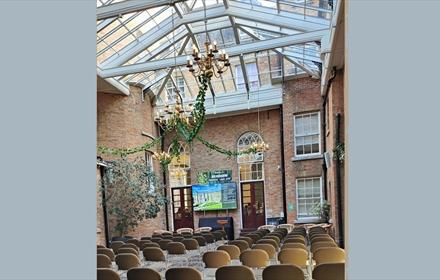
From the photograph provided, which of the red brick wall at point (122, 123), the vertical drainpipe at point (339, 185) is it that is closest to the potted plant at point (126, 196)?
the red brick wall at point (122, 123)

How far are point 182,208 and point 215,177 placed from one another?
7.52 ft

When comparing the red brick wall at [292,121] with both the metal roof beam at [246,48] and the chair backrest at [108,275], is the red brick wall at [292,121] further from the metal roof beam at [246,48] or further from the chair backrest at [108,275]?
the chair backrest at [108,275]

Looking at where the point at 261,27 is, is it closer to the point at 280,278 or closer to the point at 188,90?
the point at 188,90

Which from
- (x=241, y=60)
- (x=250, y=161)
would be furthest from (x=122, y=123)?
(x=250, y=161)

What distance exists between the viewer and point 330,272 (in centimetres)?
392

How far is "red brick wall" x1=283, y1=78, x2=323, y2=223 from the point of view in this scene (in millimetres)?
14922

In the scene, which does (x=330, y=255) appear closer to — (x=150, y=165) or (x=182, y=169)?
(x=150, y=165)

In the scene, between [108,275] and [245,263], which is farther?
[245,263]

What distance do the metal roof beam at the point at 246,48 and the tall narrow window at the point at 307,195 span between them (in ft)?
21.1

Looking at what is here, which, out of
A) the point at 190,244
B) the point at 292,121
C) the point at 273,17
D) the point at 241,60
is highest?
the point at 273,17

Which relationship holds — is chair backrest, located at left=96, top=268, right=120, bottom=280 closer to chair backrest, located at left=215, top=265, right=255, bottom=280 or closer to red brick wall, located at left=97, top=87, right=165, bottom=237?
chair backrest, located at left=215, top=265, right=255, bottom=280

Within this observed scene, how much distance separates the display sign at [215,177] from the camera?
1673 centimetres

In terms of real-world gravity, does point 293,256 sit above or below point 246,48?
below
